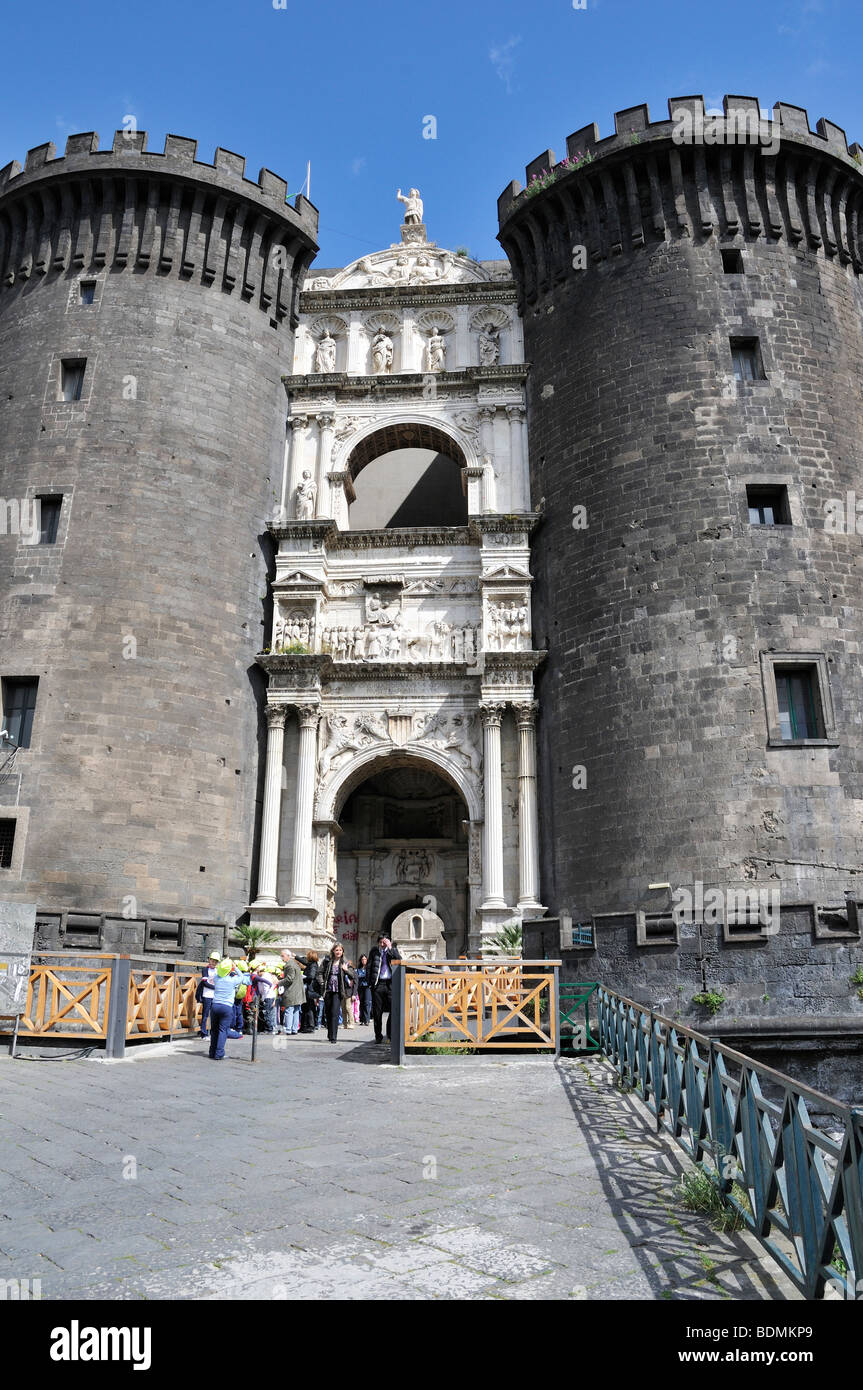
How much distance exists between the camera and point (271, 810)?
22.8 m

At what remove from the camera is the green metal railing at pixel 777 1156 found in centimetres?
420

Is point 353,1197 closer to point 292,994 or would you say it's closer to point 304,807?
point 292,994

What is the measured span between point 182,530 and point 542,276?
10848 mm

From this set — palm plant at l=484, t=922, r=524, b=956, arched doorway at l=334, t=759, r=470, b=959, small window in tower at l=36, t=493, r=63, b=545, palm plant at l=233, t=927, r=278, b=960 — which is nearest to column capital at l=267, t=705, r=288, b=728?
palm plant at l=233, t=927, r=278, b=960

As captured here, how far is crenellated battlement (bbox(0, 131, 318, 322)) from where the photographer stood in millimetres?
24875

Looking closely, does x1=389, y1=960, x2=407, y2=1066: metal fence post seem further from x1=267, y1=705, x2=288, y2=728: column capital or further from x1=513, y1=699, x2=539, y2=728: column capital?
x1=267, y1=705, x2=288, y2=728: column capital

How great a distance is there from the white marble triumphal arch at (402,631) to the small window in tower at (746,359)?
5258 millimetres

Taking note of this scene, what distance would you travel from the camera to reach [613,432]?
22500mm

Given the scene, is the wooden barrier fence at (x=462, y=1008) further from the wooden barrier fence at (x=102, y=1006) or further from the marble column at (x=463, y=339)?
the marble column at (x=463, y=339)

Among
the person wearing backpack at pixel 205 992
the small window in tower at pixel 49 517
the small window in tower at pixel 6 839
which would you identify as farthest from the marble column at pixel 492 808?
the small window in tower at pixel 49 517

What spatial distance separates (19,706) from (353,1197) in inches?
702

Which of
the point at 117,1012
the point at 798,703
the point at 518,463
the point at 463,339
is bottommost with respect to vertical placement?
the point at 117,1012

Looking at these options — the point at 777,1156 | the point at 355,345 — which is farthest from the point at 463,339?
the point at 777,1156
